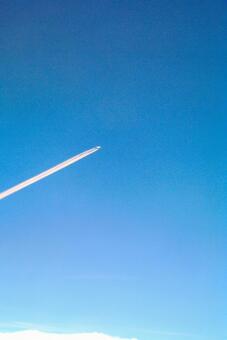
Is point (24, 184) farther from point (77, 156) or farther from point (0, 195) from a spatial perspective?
point (77, 156)

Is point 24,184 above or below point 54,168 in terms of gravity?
below

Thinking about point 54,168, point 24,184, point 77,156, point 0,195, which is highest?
point 77,156

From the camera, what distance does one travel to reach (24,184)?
41375 millimetres

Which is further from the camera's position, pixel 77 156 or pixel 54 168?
pixel 77 156

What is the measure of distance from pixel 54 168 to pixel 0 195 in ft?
34.6

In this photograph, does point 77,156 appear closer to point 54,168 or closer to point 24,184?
point 54,168

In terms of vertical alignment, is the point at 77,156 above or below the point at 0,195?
above

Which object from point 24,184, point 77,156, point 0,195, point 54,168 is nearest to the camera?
point 0,195

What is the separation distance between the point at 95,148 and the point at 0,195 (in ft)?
57.2

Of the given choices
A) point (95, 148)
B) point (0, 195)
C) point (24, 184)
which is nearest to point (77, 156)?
point (95, 148)

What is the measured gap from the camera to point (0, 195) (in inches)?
1387

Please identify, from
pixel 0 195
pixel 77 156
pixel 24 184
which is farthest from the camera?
pixel 77 156

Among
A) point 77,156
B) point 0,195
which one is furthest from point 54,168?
point 0,195

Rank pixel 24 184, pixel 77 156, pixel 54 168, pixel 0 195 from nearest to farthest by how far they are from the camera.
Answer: pixel 0 195 → pixel 24 184 → pixel 54 168 → pixel 77 156
